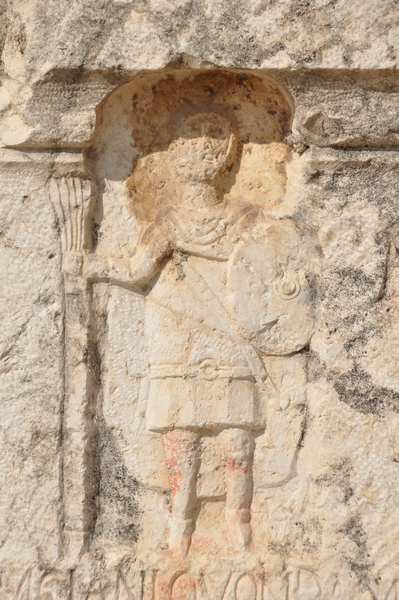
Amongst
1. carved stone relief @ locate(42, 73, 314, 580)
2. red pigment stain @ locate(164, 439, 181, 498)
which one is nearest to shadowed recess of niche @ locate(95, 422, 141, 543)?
carved stone relief @ locate(42, 73, 314, 580)

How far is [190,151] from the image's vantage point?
332cm

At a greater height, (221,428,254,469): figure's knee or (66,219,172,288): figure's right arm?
(66,219,172,288): figure's right arm

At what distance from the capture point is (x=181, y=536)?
3271 millimetres

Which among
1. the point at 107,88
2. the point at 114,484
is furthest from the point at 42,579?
the point at 107,88

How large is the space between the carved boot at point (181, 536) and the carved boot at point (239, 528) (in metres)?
0.18

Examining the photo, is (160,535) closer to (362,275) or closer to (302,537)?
(302,537)

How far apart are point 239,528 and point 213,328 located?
883 millimetres

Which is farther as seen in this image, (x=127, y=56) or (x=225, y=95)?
(x=225, y=95)

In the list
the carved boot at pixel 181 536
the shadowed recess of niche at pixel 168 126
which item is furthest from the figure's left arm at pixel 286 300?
the carved boot at pixel 181 536

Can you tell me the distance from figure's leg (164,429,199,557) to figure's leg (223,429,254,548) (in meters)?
0.15

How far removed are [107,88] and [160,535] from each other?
6.39 feet

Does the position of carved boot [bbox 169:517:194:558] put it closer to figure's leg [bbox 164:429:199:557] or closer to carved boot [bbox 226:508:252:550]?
figure's leg [bbox 164:429:199:557]

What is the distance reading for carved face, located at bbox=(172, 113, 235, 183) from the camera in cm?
331

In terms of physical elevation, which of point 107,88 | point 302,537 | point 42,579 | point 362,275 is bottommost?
point 42,579
